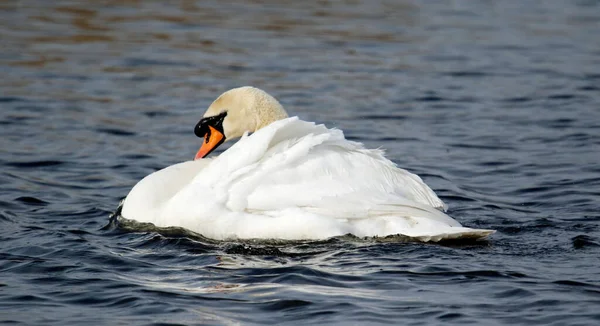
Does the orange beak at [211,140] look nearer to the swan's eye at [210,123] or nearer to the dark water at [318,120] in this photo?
the swan's eye at [210,123]

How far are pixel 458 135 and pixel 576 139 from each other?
1201 mm

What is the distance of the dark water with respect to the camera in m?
6.22

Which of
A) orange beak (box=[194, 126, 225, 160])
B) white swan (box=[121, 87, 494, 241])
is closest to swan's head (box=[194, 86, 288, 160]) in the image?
orange beak (box=[194, 126, 225, 160])

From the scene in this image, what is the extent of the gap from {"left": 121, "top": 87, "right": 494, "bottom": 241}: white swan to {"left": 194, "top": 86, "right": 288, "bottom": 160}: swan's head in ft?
3.52

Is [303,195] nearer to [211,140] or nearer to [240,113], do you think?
[240,113]

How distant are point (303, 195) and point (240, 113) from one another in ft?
5.16

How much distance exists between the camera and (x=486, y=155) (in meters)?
10.6

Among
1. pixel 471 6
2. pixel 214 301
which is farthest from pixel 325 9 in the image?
pixel 214 301

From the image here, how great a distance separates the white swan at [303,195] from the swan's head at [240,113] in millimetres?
1074

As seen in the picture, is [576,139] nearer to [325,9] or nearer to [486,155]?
[486,155]

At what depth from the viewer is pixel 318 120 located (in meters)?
11.7

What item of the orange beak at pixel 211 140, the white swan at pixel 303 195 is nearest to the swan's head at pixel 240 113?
the orange beak at pixel 211 140

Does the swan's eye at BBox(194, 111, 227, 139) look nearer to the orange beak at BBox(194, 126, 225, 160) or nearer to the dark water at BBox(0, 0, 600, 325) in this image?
the orange beak at BBox(194, 126, 225, 160)

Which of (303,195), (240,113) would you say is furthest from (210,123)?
(303,195)
